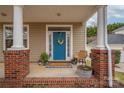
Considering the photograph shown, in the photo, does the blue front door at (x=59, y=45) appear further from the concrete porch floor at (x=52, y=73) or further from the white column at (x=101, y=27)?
the white column at (x=101, y=27)

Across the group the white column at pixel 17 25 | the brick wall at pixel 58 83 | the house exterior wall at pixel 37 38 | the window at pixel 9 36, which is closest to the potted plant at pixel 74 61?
the house exterior wall at pixel 37 38

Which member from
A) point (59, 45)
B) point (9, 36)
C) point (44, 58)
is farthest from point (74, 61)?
point (9, 36)

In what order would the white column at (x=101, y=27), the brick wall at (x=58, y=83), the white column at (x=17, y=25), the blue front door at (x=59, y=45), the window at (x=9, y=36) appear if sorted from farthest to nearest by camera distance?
the blue front door at (x=59, y=45)
the window at (x=9, y=36)
the white column at (x=101, y=27)
the white column at (x=17, y=25)
the brick wall at (x=58, y=83)

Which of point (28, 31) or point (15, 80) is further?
point (28, 31)

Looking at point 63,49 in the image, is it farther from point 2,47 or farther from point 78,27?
point 2,47

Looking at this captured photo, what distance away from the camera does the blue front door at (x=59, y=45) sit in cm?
1416

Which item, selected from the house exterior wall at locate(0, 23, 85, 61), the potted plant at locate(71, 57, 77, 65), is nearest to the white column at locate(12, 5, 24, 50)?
the potted plant at locate(71, 57, 77, 65)

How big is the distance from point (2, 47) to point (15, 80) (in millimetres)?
7179

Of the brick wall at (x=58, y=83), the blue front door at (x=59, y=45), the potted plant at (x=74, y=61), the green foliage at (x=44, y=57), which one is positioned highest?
the blue front door at (x=59, y=45)

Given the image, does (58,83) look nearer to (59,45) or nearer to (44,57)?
(44,57)
